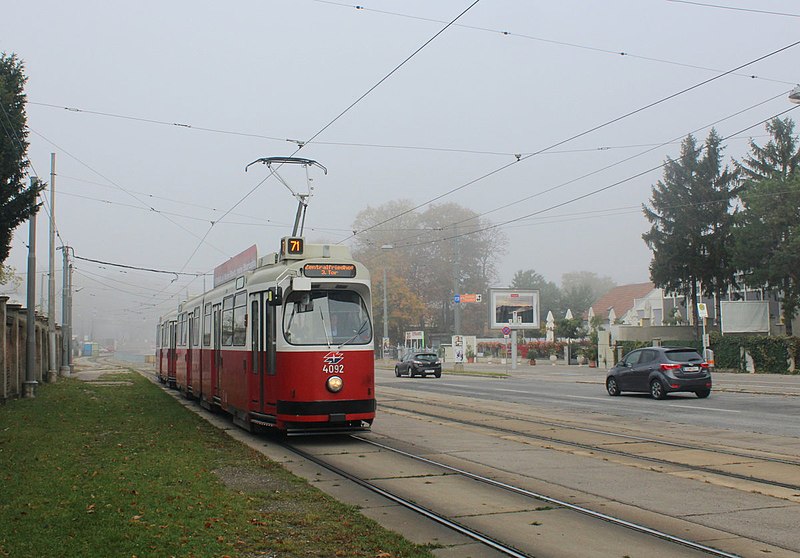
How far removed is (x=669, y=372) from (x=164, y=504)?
61.8 feet

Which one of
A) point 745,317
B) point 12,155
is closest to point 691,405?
point 12,155

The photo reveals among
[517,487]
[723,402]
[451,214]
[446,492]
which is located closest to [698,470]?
[517,487]

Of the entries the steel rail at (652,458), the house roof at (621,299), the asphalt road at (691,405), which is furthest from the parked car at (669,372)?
the house roof at (621,299)

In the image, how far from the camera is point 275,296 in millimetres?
13445

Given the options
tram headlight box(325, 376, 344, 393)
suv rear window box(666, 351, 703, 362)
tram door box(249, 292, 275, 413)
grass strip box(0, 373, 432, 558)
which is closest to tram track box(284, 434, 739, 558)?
grass strip box(0, 373, 432, 558)

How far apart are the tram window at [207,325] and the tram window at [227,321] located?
2116 millimetres

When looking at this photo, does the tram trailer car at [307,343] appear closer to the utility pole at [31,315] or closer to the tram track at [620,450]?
the tram track at [620,450]

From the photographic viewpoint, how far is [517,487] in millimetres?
9484

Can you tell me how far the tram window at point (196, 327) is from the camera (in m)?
22.0

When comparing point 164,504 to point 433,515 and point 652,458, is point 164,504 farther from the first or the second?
point 652,458

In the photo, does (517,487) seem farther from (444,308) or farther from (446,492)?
(444,308)

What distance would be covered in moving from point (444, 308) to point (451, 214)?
11.1 m

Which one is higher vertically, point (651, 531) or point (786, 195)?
point (786, 195)

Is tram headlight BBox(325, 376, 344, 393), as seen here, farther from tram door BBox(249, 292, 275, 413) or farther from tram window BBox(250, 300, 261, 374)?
tram window BBox(250, 300, 261, 374)
